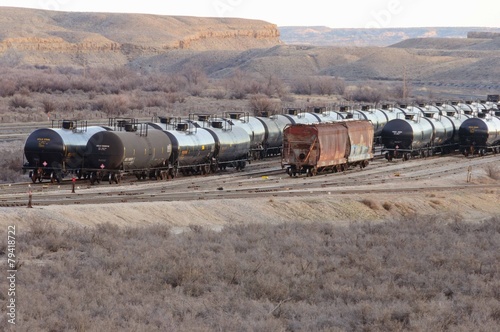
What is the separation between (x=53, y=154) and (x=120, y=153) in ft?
9.32

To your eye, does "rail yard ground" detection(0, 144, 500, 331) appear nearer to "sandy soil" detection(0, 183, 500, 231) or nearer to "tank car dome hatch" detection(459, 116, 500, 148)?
"sandy soil" detection(0, 183, 500, 231)

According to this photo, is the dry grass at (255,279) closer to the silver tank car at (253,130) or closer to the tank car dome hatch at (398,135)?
the silver tank car at (253,130)

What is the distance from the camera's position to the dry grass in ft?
62.2

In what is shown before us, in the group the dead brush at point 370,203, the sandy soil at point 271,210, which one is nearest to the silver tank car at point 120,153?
the sandy soil at point 271,210

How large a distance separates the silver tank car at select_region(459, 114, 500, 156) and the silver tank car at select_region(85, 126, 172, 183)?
26877 mm

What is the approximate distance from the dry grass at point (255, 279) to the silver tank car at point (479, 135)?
33564mm

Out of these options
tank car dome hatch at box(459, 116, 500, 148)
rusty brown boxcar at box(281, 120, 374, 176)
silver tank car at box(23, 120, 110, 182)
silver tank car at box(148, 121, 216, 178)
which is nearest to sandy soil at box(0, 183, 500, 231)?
rusty brown boxcar at box(281, 120, 374, 176)

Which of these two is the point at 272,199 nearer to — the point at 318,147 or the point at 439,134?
the point at 318,147

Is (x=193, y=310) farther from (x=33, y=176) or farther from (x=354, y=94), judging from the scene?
(x=354, y=94)

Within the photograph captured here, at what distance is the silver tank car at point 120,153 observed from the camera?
1598 inches

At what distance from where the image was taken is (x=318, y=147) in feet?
159

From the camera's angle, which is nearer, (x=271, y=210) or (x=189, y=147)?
(x=271, y=210)

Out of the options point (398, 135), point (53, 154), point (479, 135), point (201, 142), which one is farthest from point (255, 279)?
point (479, 135)

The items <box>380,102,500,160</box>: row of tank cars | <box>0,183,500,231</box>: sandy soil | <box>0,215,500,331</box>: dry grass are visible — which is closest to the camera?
<box>0,215,500,331</box>: dry grass
